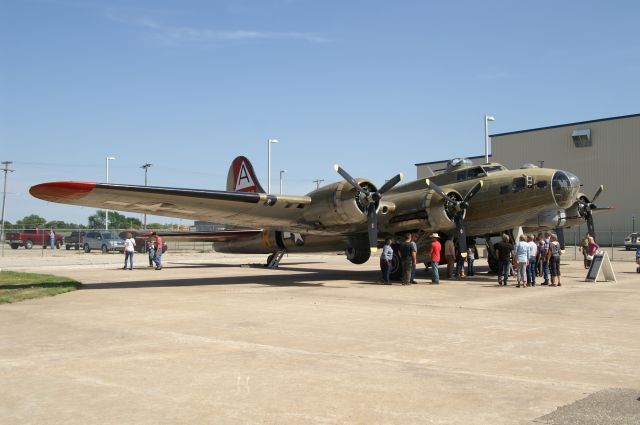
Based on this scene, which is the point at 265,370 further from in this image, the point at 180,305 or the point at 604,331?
the point at 180,305

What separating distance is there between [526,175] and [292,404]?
1593cm

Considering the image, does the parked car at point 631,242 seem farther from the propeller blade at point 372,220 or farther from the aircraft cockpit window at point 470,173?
the propeller blade at point 372,220

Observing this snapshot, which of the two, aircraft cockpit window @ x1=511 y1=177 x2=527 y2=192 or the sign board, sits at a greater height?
aircraft cockpit window @ x1=511 y1=177 x2=527 y2=192

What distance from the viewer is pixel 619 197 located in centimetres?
4903

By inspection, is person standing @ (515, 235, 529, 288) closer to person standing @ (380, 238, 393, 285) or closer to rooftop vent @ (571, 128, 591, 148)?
person standing @ (380, 238, 393, 285)

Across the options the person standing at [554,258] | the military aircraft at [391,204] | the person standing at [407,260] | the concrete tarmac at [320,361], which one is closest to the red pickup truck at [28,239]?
the military aircraft at [391,204]

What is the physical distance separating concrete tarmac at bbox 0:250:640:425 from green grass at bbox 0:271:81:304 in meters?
1.38

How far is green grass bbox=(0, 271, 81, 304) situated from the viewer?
46.3 ft

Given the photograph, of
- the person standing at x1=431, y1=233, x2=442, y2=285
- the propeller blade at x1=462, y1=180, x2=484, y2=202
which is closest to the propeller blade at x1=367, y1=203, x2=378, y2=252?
the person standing at x1=431, y1=233, x2=442, y2=285

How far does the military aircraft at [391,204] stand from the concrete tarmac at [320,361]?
15.9 feet

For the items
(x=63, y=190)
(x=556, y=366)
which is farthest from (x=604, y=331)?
(x=63, y=190)

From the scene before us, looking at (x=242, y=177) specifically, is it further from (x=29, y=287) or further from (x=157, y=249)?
(x=29, y=287)

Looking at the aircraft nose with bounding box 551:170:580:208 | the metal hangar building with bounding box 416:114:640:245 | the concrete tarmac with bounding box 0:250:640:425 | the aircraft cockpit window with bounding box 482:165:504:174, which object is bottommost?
the concrete tarmac with bounding box 0:250:640:425

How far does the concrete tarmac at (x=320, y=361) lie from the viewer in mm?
5008
